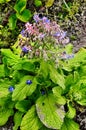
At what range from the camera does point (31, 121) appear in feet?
14.0

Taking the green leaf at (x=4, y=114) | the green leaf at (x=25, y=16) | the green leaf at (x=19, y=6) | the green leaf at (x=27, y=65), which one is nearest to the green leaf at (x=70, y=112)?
the green leaf at (x=27, y=65)

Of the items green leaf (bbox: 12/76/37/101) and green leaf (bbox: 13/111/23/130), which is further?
green leaf (bbox: 13/111/23/130)

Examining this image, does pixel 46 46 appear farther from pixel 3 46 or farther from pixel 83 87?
pixel 3 46

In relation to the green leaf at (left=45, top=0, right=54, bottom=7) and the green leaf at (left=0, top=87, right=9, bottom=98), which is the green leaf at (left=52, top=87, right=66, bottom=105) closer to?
the green leaf at (left=0, top=87, right=9, bottom=98)

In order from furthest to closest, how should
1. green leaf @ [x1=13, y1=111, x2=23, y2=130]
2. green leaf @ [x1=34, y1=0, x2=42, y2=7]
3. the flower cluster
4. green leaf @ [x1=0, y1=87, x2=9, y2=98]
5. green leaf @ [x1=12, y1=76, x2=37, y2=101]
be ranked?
1. green leaf @ [x1=34, y1=0, x2=42, y2=7]
2. green leaf @ [x1=0, y1=87, x2=9, y2=98]
3. green leaf @ [x1=13, y1=111, x2=23, y2=130]
4. green leaf @ [x1=12, y1=76, x2=37, y2=101]
5. the flower cluster

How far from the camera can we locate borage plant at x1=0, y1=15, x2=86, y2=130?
151 inches

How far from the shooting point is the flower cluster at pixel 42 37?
3779mm

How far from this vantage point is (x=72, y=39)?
578cm

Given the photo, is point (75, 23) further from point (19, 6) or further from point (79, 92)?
point (79, 92)

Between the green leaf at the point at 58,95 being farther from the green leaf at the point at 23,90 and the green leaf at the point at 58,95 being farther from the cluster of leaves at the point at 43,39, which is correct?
the cluster of leaves at the point at 43,39

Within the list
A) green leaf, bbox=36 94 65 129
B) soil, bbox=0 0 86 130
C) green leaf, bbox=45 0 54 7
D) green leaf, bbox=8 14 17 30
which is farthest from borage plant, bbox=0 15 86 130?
green leaf, bbox=45 0 54 7

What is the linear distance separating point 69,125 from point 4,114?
2.24 ft

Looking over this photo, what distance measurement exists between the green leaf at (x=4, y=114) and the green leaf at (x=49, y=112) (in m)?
0.40

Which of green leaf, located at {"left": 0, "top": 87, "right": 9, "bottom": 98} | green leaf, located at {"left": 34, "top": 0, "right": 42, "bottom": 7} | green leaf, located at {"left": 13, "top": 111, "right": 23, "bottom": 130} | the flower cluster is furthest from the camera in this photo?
green leaf, located at {"left": 34, "top": 0, "right": 42, "bottom": 7}
